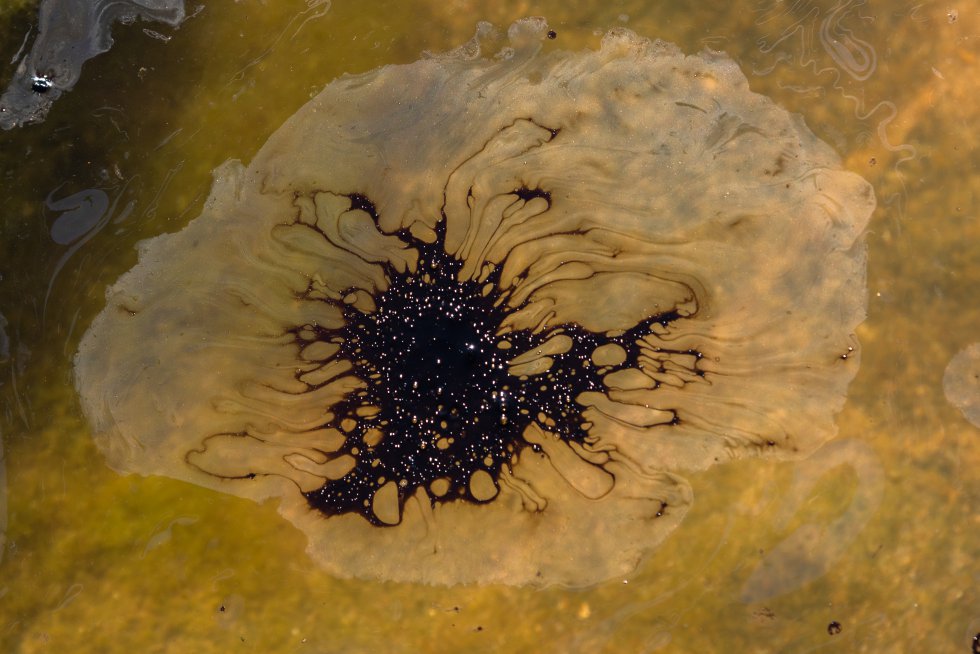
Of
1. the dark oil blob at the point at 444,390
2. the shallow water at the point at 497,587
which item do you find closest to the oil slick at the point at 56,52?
the shallow water at the point at 497,587

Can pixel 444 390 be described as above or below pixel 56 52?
below

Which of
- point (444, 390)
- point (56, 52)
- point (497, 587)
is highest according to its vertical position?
point (56, 52)

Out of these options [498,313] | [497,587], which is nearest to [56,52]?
[498,313]

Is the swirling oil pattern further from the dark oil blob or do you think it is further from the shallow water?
the shallow water

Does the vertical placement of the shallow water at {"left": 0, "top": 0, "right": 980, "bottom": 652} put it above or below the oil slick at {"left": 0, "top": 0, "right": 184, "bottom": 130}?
below

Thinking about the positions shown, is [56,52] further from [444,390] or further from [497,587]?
[497,587]

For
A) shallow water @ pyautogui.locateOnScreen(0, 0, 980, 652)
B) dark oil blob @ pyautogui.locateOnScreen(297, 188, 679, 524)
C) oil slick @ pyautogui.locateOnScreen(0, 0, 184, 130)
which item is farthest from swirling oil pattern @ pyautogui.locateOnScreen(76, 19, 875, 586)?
oil slick @ pyautogui.locateOnScreen(0, 0, 184, 130)

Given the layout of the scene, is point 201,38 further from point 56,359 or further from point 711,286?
point 711,286
